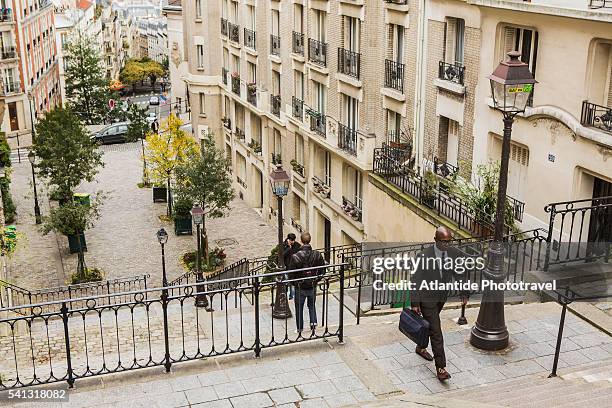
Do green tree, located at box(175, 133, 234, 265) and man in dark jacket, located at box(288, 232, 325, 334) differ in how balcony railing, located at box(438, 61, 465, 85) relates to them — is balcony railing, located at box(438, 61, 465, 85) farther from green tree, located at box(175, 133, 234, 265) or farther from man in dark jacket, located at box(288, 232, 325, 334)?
green tree, located at box(175, 133, 234, 265)

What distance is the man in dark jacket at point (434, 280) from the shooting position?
901cm

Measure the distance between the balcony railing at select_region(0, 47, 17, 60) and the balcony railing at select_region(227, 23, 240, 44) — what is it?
75.5ft

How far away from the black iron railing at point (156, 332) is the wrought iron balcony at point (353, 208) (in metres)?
6.04

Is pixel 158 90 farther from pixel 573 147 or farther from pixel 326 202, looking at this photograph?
pixel 573 147

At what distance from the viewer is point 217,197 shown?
28.5 meters

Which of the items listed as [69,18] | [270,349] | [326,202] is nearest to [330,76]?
[326,202]

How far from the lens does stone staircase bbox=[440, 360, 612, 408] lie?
337 inches

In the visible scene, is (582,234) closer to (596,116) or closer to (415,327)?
(596,116)

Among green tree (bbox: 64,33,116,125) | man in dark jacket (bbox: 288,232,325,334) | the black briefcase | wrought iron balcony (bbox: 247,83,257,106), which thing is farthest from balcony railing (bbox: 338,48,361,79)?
green tree (bbox: 64,33,116,125)

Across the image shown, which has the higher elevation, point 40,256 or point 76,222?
point 76,222

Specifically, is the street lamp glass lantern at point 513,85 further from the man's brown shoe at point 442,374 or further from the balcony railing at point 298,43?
the balcony railing at point 298,43

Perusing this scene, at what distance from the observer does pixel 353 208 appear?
23734 mm

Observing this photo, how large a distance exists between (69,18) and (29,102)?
82.4 ft

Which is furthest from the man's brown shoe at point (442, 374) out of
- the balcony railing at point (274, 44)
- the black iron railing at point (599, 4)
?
the balcony railing at point (274, 44)
